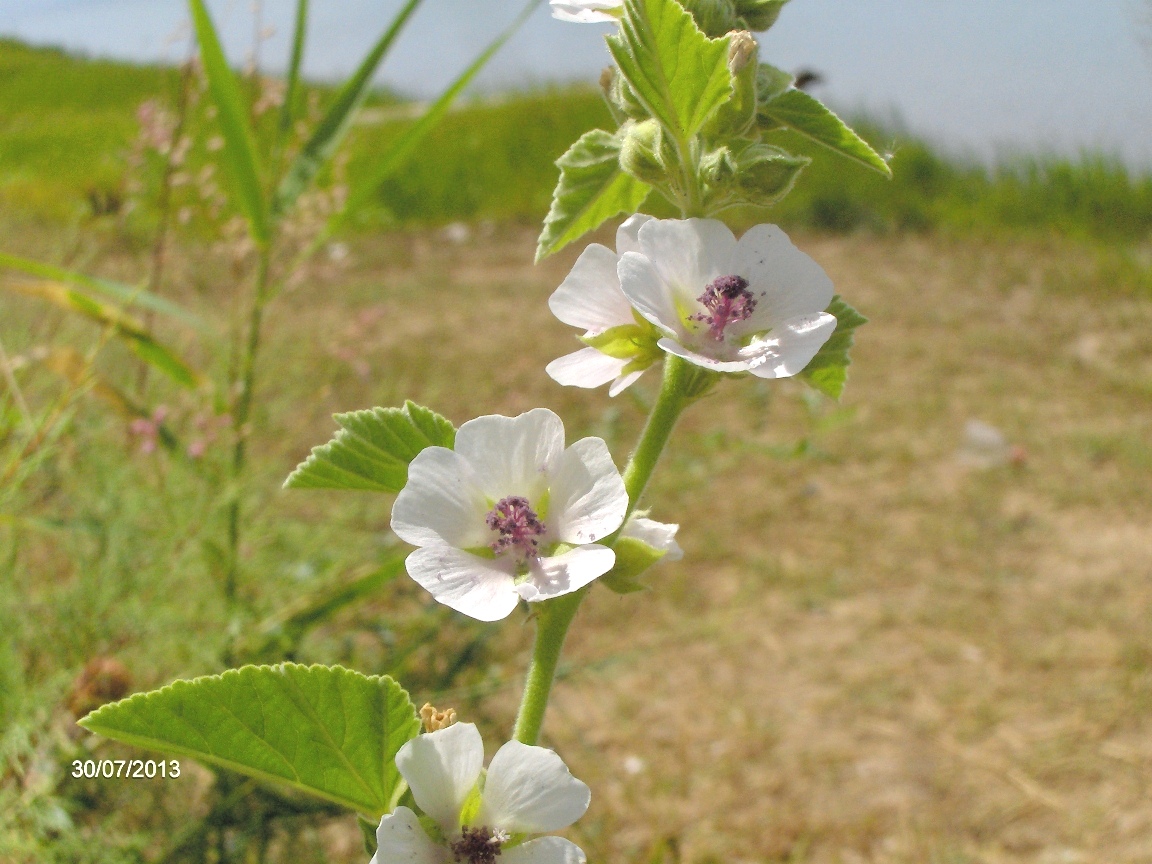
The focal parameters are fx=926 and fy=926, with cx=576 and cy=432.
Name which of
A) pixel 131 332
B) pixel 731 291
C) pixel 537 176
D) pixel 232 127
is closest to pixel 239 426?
→ pixel 131 332

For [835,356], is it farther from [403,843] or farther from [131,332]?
[131,332]

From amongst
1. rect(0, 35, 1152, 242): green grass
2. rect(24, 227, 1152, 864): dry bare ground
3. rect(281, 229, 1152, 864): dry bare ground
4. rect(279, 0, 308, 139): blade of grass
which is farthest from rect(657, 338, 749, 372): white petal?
rect(0, 35, 1152, 242): green grass

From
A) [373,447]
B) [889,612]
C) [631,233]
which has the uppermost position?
[631,233]

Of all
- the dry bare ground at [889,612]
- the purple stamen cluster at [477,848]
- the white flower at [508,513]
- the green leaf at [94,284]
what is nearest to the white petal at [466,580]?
the white flower at [508,513]

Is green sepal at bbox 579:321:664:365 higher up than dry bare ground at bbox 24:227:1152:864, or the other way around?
green sepal at bbox 579:321:664:365

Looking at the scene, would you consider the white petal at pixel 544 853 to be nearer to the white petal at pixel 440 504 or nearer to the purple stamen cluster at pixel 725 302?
the white petal at pixel 440 504

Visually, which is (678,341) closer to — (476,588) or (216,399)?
(476,588)

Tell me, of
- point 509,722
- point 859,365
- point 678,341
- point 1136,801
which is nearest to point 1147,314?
point 859,365

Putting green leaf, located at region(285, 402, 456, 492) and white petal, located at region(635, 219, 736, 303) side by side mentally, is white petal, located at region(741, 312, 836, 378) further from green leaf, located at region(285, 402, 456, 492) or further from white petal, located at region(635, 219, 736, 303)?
green leaf, located at region(285, 402, 456, 492)
